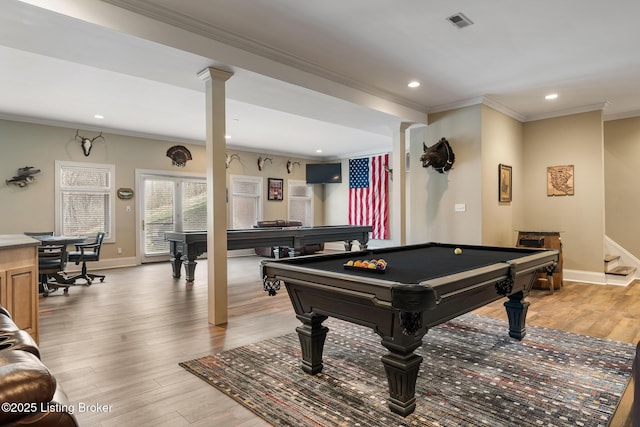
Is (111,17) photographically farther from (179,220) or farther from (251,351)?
(179,220)

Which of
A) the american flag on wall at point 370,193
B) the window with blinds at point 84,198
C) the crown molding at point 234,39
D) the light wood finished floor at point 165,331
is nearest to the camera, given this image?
the light wood finished floor at point 165,331

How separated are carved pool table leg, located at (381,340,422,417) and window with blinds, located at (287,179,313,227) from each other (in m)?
8.96

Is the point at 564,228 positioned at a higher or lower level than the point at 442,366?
higher

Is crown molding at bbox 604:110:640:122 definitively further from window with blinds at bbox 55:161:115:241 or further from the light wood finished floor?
window with blinds at bbox 55:161:115:241

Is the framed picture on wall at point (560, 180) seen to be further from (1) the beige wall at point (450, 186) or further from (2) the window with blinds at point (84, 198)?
(2) the window with blinds at point (84, 198)

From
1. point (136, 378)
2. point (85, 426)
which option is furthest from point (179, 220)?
point (85, 426)

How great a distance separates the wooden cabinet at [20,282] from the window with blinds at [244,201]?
6.54m

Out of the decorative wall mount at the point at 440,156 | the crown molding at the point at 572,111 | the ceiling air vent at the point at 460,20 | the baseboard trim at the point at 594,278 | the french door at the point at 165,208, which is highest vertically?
the ceiling air vent at the point at 460,20

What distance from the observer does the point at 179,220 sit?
8.66 metres

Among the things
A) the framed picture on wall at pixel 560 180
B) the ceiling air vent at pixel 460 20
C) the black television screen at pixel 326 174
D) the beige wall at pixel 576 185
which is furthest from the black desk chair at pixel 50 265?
the framed picture on wall at pixel 560 180

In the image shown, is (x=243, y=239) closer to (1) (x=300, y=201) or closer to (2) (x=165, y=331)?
(2) (x=165, y=331)

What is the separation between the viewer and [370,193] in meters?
10.3

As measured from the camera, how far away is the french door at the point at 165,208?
26.7 feet

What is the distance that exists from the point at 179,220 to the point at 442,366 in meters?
7.40
